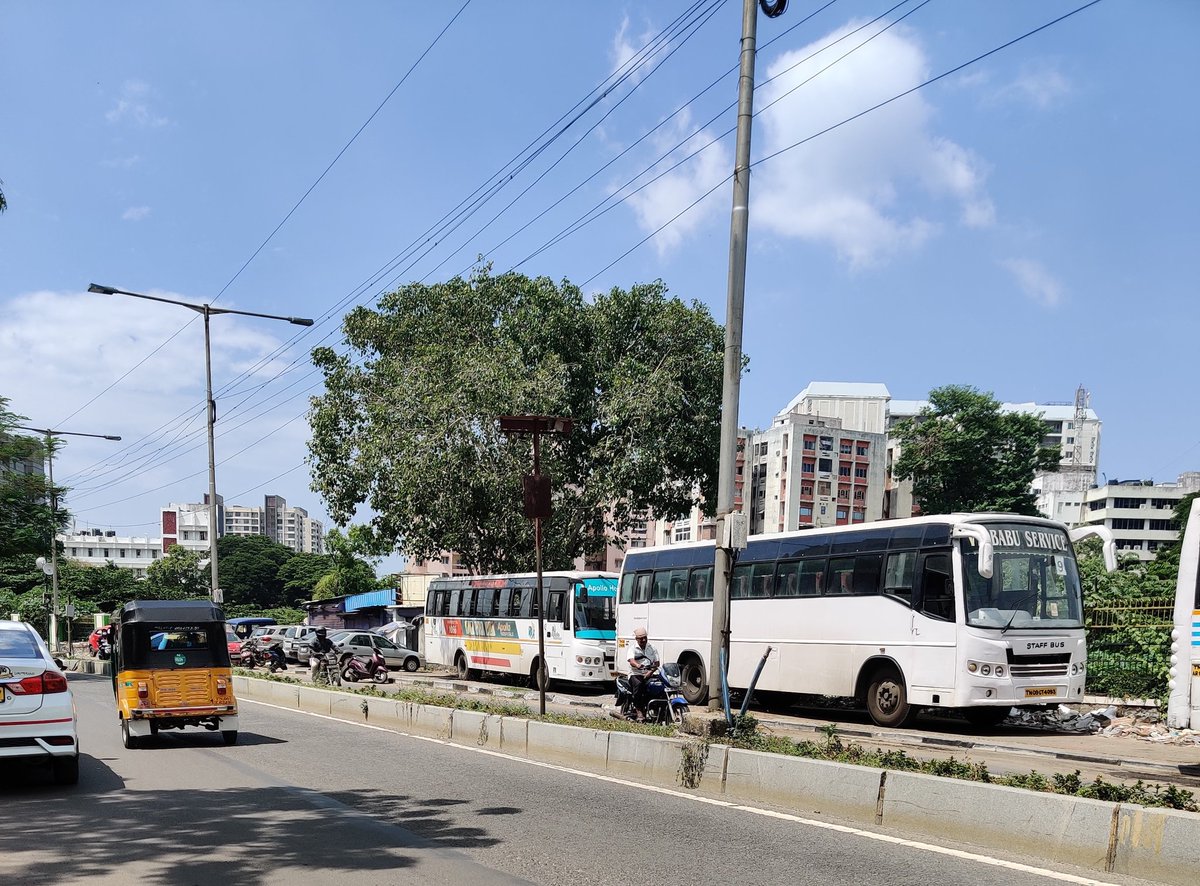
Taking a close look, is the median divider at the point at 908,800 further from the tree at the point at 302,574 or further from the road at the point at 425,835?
the tree at the point at 302,574

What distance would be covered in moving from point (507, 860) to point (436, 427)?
88.3 ft

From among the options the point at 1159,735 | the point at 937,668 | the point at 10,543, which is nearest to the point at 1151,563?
the point at 1159,735

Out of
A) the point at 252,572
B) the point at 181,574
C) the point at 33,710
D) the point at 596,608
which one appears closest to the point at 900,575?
the point at 596,608

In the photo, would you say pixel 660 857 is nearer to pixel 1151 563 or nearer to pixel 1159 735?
pixel 1159 735

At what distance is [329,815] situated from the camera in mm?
8961

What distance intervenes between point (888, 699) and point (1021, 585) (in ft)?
8.76

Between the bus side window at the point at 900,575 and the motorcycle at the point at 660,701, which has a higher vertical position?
the bus side window at the point at 900,575

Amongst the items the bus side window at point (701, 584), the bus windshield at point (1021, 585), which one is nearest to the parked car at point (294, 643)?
the bus side window at point (701, 584)

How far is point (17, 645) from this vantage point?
35.3ft

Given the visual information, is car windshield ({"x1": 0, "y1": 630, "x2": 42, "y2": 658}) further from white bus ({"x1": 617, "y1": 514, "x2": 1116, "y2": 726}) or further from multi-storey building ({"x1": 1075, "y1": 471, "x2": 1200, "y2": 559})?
multi-storey building ({"x1": 1075, "y1": 471, "x2": 1200, "y2": 559})

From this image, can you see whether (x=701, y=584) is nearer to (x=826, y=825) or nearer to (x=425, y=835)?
(x=826, y=825)

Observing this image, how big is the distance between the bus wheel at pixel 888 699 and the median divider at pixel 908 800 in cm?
632

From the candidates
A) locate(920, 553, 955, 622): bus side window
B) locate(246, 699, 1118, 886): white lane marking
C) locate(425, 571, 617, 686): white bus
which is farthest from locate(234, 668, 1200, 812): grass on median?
locate(425, 571, 617, 686): white bus

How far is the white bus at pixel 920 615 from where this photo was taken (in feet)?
51.5
